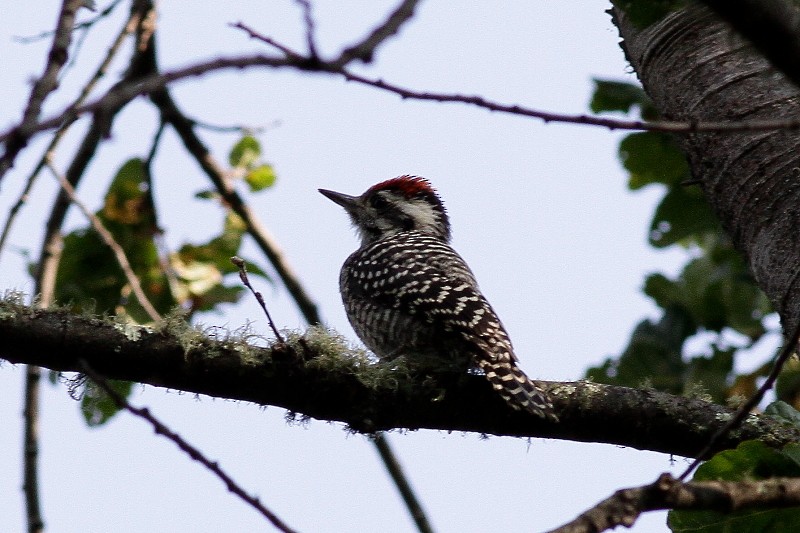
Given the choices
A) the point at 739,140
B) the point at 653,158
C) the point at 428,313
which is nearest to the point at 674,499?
the point at 739,140

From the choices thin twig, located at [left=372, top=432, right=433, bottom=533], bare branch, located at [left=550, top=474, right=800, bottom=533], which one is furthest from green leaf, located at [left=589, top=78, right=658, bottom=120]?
bare branch, located at [left=550, top=474, right=800, bottom=533]

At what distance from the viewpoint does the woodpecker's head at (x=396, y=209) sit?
23.0ft

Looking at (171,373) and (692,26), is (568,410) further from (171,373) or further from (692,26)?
(692,26)

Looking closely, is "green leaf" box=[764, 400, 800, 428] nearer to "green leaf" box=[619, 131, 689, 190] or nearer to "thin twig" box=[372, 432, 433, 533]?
"thin twig" box=[372, 432, 433, 533]

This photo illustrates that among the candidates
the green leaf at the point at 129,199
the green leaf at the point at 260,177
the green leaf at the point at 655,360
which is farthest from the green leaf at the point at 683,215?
the green leaf at the point at 129,199

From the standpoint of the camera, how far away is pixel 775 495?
6.94 ft

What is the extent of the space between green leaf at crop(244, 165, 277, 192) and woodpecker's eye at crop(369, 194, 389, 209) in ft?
2.84

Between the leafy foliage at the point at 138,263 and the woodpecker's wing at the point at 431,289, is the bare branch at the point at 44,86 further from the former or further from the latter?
the leafy foliage at the point at 138,263

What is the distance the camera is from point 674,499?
2053 millimetres

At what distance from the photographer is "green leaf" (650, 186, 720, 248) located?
604cm

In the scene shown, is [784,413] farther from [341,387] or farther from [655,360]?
[655,360]

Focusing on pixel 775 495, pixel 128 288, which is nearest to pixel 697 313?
pixel 128 288

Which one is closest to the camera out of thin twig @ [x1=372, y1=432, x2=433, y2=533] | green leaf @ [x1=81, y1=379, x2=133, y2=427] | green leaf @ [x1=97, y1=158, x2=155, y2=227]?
green leaf @ [x1=81, y1=379, x2=133, y2=427]

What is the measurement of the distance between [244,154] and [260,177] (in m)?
0.18
